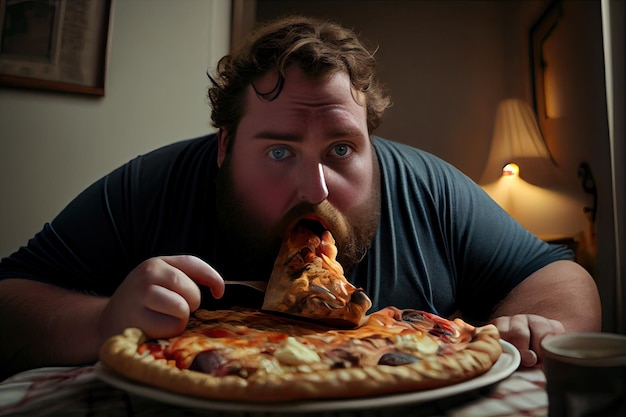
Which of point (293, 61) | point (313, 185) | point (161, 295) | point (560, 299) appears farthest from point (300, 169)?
point (560, 299)

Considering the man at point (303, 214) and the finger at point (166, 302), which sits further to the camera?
the man at point (303, 214)

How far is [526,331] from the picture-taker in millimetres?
479

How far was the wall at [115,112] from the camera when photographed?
686mm

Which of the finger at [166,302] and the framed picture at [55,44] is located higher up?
the framed picture at [55,44]

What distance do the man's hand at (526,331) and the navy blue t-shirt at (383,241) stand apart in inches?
6.0

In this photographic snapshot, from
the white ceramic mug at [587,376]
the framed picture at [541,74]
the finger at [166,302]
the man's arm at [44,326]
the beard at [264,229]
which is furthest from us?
the framed picture at [541,74]

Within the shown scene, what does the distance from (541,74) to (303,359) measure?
577 millimetres

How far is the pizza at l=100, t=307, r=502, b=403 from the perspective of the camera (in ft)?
1.03

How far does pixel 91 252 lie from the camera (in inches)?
25.6

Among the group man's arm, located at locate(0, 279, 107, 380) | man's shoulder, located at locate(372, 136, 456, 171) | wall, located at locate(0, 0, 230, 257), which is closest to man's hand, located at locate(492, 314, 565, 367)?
man's shoulder, located at locate(372, 136, 456, 171)

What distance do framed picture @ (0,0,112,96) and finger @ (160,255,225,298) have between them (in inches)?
14.9

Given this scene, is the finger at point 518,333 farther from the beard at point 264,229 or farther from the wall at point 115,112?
the wall at point 115,112

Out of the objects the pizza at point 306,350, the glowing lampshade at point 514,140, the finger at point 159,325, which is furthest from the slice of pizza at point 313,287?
the glowing lampshade at point 514,140

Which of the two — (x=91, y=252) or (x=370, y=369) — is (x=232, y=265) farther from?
(x=370, y=369)
